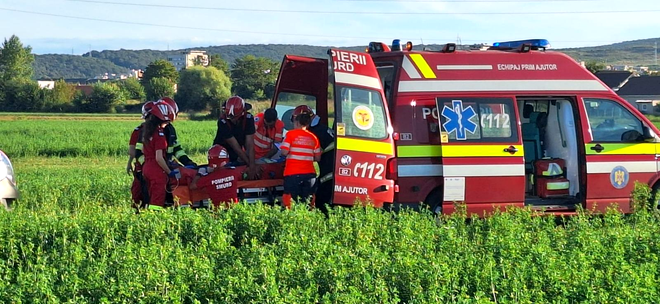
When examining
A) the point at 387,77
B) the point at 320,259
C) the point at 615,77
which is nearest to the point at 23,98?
the point at 615,77

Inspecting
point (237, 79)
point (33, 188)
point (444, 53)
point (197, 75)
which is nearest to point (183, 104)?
point (197, 75)

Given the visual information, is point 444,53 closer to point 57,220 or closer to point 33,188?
point 57,220

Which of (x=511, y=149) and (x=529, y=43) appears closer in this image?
(x=511, y=149)

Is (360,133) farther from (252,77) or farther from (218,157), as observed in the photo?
(252,77)

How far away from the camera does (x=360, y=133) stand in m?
9.66

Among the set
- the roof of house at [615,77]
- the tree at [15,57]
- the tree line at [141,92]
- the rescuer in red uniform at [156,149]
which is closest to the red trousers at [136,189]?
the rescuer in red uniform at [156,149]

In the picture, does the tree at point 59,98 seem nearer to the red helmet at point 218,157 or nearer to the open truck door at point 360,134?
the red helmet at point 218,157

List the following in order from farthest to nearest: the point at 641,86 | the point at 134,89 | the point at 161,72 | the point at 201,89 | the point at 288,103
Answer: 1. the point at 161,72
2. the point at 641,86
3. the point at 134,89
4. the point at 201,89
5. the point at 288,103

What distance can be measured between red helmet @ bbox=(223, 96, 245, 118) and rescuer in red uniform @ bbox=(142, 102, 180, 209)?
0.90m

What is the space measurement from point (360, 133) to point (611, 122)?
3503mm

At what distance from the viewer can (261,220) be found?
8219 mm

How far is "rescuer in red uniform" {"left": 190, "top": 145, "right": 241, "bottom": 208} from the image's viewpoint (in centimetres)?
977

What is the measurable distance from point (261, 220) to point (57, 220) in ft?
6.93

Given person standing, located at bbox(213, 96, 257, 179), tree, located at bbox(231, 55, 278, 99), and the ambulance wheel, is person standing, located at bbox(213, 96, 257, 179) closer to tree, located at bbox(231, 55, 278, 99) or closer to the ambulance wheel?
the ambulance wheel
